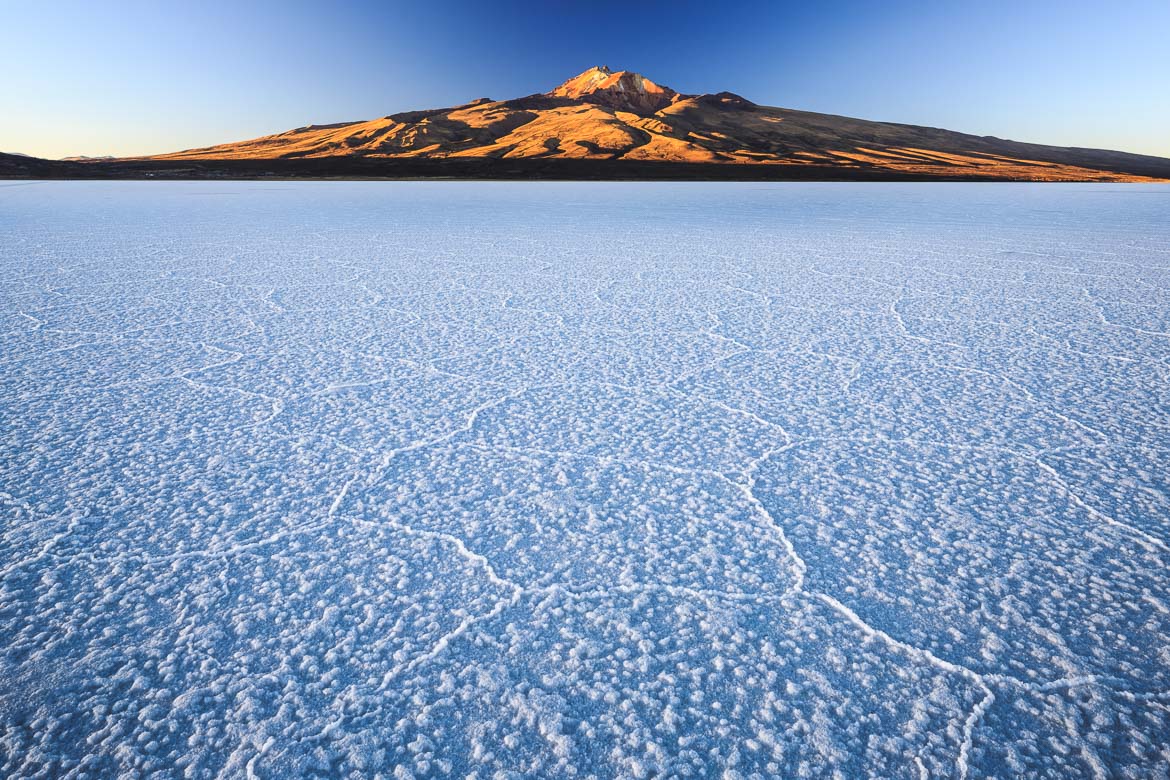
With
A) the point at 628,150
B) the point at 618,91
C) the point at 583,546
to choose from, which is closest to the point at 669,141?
the point at 628,150

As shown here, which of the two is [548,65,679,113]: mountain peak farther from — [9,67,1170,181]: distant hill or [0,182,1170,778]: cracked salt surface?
[0,182,1170,778]: cracked salt surface

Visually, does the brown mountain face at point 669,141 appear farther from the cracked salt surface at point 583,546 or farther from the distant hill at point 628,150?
the cracked salt surface at point 583,546

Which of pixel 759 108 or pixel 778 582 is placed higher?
pixel 759 108

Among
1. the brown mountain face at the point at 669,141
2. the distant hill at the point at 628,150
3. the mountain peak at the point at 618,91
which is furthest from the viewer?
the mountain peak at the point at 618,91

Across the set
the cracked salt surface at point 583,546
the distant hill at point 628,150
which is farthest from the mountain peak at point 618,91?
the cracked salt surface at point 583,546

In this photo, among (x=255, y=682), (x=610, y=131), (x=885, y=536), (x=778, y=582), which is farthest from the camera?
(x=610, y=131)

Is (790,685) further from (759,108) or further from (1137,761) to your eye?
(759,108)

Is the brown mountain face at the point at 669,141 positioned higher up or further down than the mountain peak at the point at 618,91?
further down

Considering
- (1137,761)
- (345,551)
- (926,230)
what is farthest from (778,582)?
(926,230)
